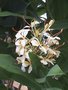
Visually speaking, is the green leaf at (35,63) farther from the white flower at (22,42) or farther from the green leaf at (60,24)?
the green leaf at (60,24)

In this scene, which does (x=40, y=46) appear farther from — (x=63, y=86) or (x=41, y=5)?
(x=41, y=5)

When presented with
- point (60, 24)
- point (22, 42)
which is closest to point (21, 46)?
point (22, 42)

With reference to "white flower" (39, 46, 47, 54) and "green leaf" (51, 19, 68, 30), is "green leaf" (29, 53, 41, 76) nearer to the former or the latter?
"white flower" (39, 46, 47, 54)

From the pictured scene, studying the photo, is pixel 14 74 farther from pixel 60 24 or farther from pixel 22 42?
pixel 60 24

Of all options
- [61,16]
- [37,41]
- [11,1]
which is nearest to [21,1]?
[11,1]

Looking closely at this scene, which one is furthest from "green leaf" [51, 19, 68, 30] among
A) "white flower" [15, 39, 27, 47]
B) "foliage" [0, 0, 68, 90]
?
"white flower" [15, 39, 27, 47]
